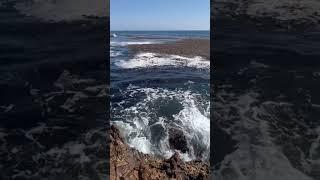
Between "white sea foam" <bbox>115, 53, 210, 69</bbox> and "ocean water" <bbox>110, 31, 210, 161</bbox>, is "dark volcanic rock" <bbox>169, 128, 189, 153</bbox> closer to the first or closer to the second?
"ocean water" <bbox>110, 31, 210, 161</bbox>

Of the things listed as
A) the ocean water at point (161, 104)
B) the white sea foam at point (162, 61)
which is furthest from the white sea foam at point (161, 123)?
the white sea foam at point (162, 61)

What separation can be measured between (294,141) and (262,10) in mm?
1401

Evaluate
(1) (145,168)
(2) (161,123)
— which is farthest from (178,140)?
(1) (145,168)

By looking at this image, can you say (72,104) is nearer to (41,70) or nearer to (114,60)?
(41,70)

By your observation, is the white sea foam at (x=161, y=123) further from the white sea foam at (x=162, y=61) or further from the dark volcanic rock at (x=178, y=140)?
the white sea foam at (x=162, y=61)

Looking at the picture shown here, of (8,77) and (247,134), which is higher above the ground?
(8,77)

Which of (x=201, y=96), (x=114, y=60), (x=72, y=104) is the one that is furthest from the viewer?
(x=114, y=60)

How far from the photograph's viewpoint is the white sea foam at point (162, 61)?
16.2 meters

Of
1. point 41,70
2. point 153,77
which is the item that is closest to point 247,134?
point 41,70

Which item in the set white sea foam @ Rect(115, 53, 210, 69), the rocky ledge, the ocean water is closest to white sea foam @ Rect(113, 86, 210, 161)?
the ocean water

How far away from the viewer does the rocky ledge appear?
5258 mm

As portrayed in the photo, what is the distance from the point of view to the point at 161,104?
10.5 m

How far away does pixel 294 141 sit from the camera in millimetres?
4246

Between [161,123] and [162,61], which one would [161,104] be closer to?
[161,123]
